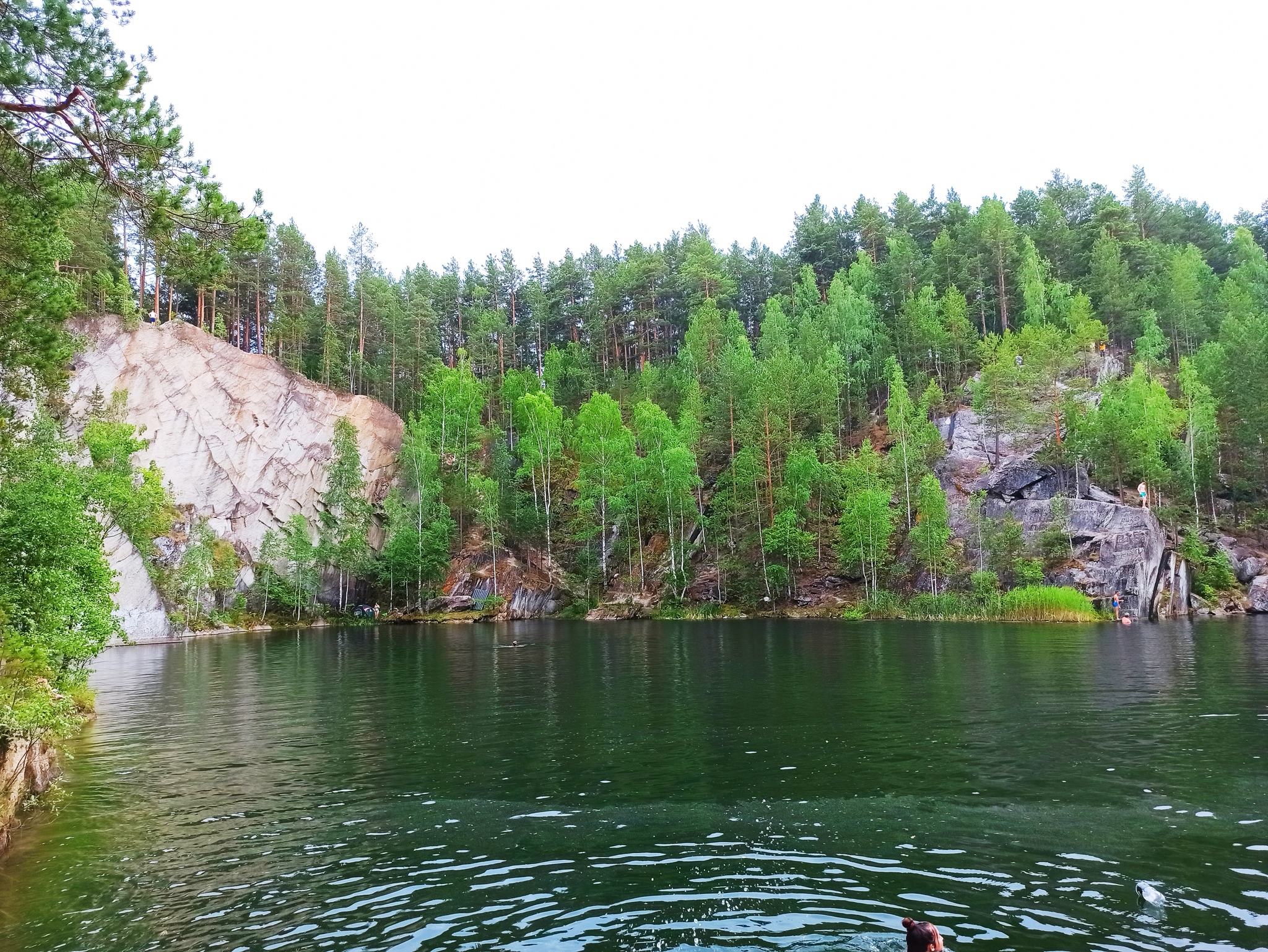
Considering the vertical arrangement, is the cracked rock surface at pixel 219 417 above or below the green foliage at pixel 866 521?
above

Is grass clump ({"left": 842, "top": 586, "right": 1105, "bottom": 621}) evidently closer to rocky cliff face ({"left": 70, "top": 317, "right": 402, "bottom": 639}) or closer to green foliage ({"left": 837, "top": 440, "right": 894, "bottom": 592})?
green foliage ({"left": 837, "top": 440, "right": 894, "bottom": 592})

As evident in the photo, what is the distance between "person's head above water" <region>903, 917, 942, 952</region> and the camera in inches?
314

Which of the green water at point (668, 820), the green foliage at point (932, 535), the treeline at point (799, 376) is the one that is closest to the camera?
the green water at point (668, 820)

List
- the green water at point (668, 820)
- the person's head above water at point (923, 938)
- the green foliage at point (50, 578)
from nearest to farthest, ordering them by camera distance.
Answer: the person's head above water at point (923, 938) < the green water at point (668, 820) < the green foliage at point (50, 578)

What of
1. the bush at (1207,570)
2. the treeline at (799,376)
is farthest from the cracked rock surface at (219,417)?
the bush at (1207,570)

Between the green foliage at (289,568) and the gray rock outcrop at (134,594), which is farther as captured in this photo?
the green foliage at (289,568)

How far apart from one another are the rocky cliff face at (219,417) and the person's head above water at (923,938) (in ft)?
282

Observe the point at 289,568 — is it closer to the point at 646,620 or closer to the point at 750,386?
the point at 646,620

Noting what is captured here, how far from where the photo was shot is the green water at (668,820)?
9.62 m

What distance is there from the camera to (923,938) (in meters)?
8.02

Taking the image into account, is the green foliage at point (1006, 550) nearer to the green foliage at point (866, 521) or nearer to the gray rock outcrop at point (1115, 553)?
the gray rock outcrop at point (1115, 553)

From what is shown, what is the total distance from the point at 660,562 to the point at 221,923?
7715 cm

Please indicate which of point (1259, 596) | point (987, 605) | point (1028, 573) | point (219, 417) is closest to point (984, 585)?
point (987, 605)

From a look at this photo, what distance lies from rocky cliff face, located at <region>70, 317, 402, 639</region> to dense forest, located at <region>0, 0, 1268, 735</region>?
10.1 ft
